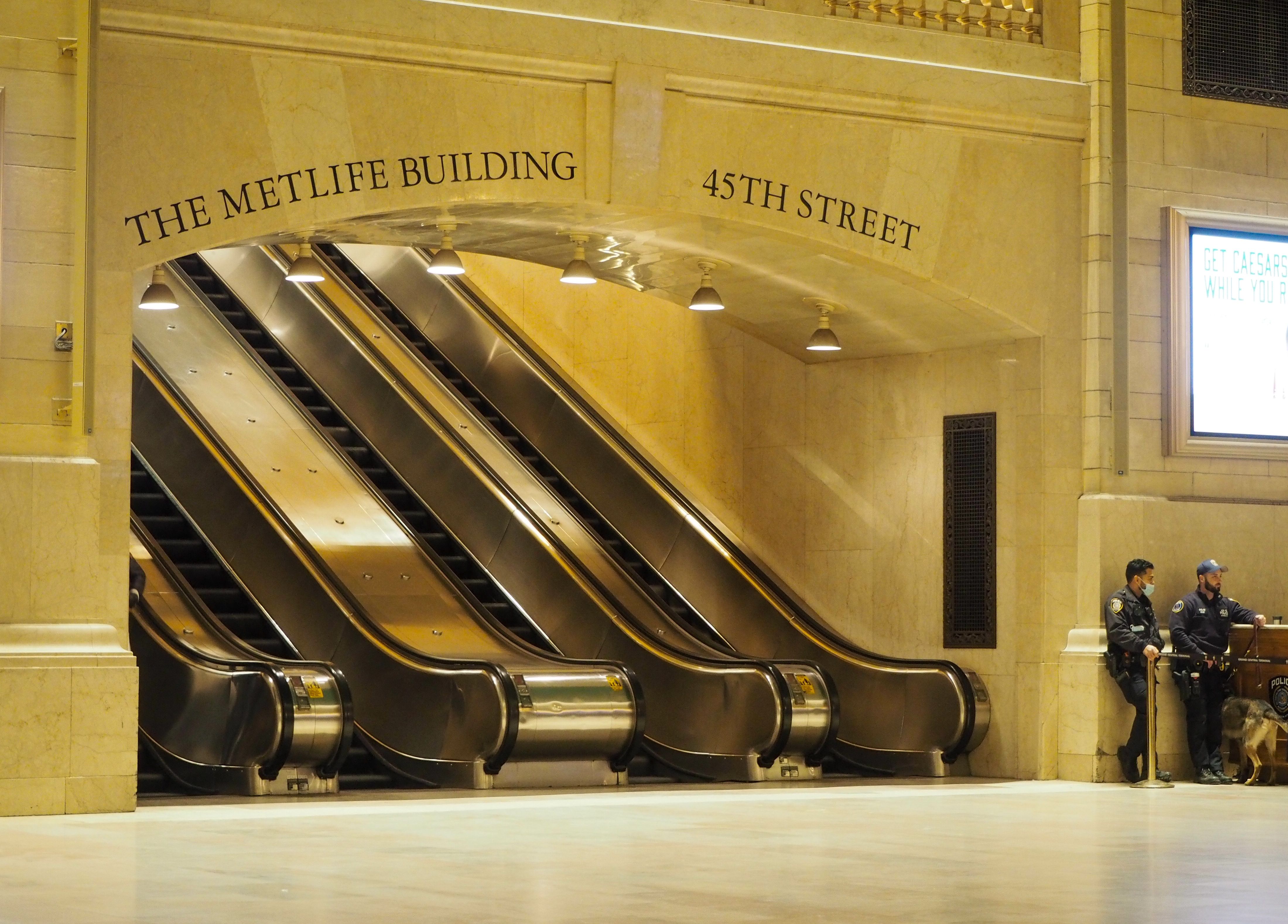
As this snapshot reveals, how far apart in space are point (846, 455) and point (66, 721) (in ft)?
22.5

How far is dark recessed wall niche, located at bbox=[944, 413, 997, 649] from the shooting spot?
14.0m

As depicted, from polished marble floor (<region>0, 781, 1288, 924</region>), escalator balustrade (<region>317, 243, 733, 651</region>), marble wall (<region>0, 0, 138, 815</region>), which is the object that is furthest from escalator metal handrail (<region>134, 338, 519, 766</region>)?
escalator balustrade (<region>317, 243, 733, 651</region>)

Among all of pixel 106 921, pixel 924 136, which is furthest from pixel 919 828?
A: pixel 924 136

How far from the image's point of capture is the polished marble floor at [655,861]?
6.61 meters

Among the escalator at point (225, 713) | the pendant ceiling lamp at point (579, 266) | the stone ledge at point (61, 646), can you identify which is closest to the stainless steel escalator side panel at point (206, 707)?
the escalator at point (225, 713)

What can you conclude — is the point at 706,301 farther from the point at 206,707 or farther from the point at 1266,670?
the point at 1266,670

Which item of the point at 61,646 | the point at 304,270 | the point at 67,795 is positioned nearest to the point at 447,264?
the point at 304,270

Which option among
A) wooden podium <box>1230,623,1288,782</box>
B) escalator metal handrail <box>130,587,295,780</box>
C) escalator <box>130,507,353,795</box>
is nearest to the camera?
escalator metal handrail <box>130,587,295,780</box>

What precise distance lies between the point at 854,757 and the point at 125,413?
621cm

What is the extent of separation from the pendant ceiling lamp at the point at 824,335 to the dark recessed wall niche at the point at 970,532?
103cm

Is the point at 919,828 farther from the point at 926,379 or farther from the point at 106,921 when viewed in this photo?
the point at 926,379

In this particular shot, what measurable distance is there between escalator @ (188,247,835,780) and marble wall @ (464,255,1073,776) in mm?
1118

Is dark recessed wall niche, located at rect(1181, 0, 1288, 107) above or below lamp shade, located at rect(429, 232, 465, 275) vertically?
above

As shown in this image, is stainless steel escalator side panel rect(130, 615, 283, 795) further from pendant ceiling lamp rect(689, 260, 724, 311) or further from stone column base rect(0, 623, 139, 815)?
pendant ceiling lamp rect(689, 260, 724, 311)
